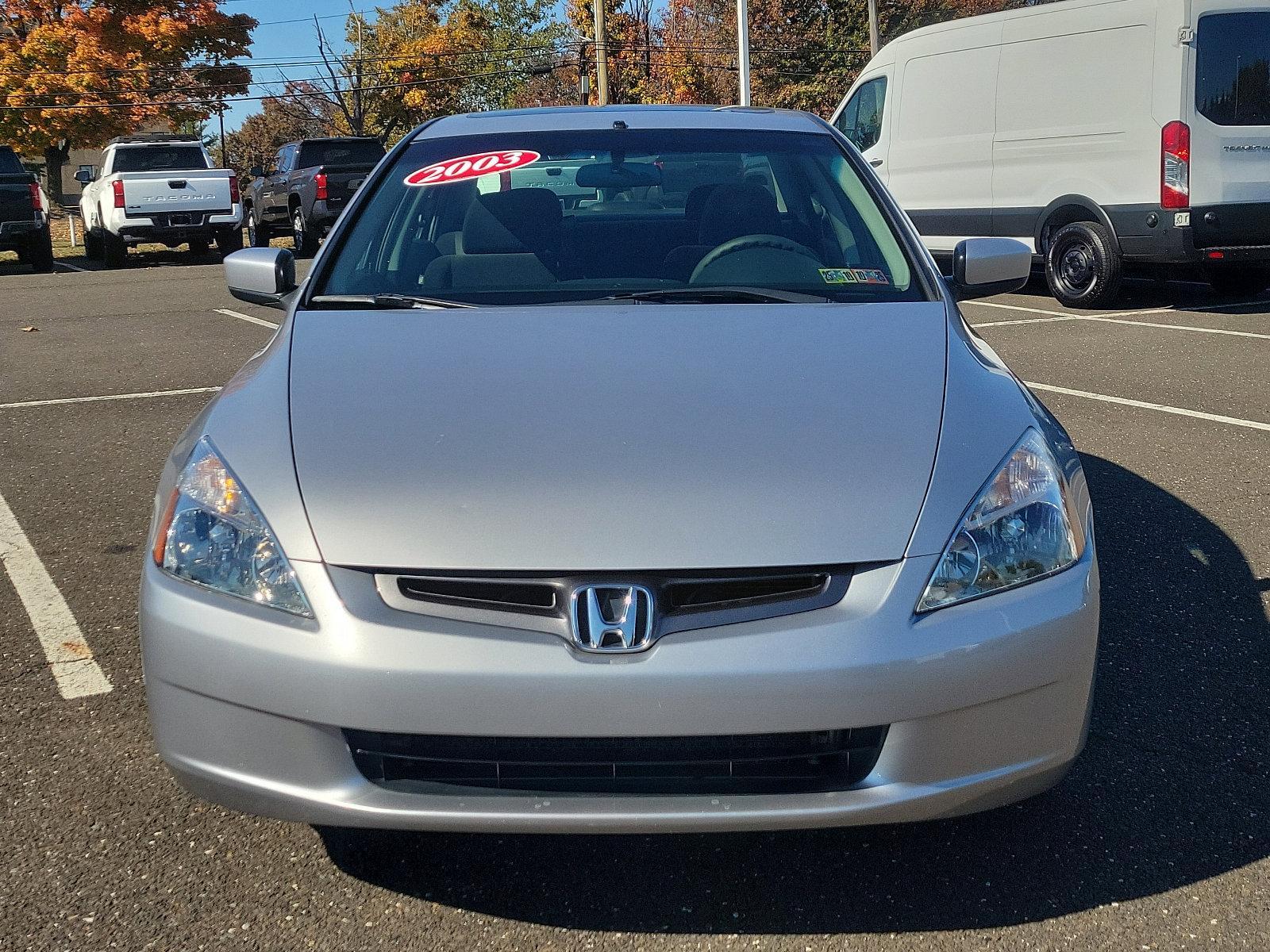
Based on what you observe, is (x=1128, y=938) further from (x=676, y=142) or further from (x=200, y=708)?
(x=676, y=142)

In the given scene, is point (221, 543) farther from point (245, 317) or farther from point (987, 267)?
point (245, 317)

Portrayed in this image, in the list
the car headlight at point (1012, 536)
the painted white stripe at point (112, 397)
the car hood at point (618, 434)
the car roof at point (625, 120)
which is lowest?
the painted white stripe at point (112, 397)

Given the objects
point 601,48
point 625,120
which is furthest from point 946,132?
point 601,48

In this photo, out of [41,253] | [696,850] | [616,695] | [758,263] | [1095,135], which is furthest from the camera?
[41,253]

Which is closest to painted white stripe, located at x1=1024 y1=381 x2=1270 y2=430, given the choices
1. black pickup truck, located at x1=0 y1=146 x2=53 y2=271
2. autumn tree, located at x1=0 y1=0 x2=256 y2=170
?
black pickup truck, located at x1=0 y1=146 x2=53 y2=271

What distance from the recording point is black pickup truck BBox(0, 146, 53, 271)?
57.2ft

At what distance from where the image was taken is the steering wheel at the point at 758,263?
3.33m

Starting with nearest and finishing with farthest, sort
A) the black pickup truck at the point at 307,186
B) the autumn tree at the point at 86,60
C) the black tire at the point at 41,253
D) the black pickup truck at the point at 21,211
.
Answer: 1. the black pickup truck at the point at 21,211
2. the black tire at the point at 41,253
3. the black pickup truck at the point at 307,186
4. the autumn tree at the point at 86,60

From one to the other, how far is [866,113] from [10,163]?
1174 cm

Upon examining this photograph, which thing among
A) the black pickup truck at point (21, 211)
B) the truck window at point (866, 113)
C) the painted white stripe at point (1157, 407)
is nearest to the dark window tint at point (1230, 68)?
the truck window at point (866, 113)

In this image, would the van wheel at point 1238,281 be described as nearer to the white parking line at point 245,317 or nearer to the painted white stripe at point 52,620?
the white parking line at point 245,317

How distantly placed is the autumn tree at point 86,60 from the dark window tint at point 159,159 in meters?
14.5

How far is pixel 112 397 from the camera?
7543 mm

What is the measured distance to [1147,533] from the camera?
4.51 metres
